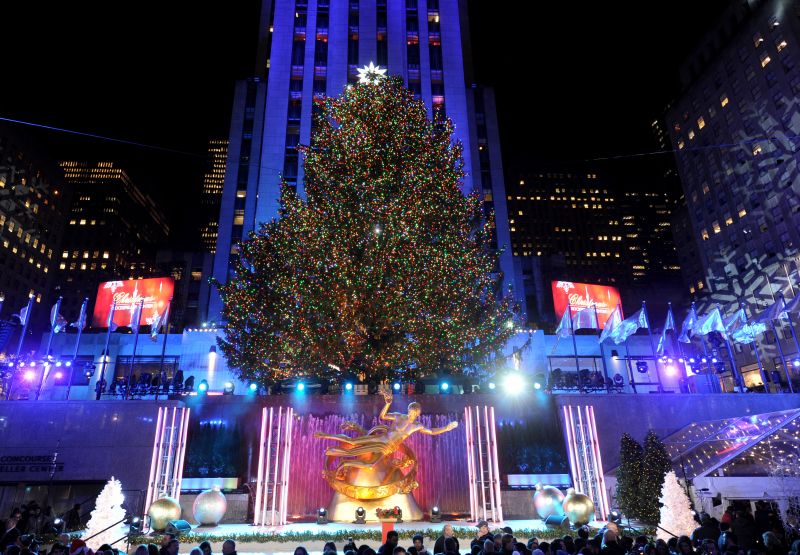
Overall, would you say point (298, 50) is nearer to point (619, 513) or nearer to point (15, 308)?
point (619, 513)

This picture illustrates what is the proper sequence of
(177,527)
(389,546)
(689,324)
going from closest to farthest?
(389,546), (177,527), (689,324)

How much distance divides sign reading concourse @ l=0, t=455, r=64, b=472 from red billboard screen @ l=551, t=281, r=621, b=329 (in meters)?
32.5

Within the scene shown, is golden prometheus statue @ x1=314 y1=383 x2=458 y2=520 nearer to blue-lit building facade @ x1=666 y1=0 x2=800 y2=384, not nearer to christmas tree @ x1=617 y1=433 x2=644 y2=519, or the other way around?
christmas tree @ x1=617 y1=433 x2=644 y2=519

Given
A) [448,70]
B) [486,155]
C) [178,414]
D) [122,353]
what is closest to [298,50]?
[448,70]

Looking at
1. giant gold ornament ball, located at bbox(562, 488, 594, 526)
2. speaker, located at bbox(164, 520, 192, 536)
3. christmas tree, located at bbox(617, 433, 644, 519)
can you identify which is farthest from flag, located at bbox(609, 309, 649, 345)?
speaker, located at bbox(164, 520, 192, 536)

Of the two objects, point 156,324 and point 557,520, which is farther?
point 156,324

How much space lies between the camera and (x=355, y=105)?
1022 inches

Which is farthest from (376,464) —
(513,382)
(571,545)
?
(513,382)

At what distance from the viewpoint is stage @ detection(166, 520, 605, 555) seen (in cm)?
1313

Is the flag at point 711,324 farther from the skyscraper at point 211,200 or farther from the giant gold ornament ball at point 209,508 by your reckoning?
the skyscraper at point 211,200

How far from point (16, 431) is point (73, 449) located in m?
2.22

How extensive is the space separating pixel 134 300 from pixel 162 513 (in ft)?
94.1

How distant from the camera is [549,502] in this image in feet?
50.4

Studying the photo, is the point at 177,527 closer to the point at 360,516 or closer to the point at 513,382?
the point at 360,516
